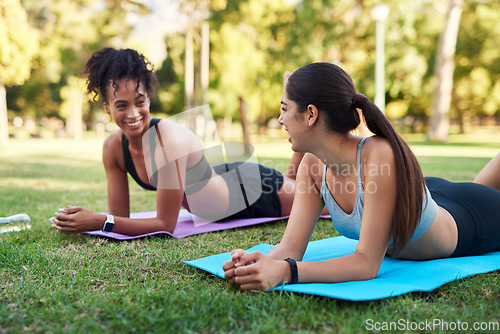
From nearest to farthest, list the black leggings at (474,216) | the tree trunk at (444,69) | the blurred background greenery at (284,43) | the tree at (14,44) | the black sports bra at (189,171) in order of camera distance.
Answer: the black leggings at (474,216) → the black sports bra at (189,171) → the tree at (14,44) → the tree trunk at (444,69) → the blurred background greenery at (284,43)

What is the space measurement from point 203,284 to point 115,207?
1.95 m

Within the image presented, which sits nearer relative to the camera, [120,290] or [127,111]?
[120,290]

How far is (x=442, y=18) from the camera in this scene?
26516 millimetres

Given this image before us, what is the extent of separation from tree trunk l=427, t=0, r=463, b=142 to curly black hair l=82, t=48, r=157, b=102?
2078cm

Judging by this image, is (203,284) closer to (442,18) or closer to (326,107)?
(326,107)

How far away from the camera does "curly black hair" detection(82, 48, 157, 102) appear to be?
3.49 meters

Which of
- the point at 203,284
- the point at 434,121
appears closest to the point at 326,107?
the point at 203,284

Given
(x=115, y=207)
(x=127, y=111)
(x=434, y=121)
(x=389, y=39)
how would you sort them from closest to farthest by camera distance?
1. (x=127, y=111)
2. (x=115, y=207)
3. (x=434, y=121)
4. (x=389, y=39)

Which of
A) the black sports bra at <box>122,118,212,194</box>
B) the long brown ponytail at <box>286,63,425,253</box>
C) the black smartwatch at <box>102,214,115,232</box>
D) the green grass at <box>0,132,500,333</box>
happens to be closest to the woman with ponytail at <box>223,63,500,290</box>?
the long brown ponytail at <box>286,63,425,253</box>

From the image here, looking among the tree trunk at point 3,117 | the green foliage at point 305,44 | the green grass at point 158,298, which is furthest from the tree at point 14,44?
the green grass at point 158,298

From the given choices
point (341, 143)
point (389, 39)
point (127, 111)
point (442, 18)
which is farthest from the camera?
point (442, 18)

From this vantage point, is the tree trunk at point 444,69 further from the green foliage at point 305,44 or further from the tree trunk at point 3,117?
the tree trunk at point 3,117

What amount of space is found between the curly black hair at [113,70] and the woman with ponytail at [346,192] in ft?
5.75

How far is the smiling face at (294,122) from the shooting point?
2254 mm
